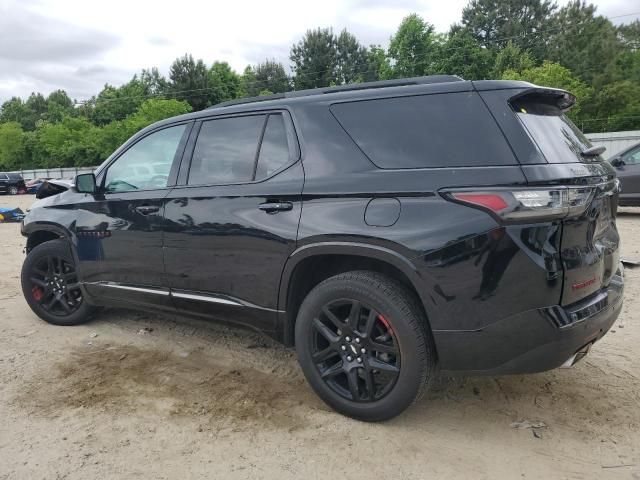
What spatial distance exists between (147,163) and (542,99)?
9.30ft

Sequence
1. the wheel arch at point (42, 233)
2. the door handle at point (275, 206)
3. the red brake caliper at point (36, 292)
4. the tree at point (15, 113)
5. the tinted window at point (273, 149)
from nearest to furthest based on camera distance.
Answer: the door handle at point (275, 206) < the tinted window at point (273, 149) < the wheel arch at point (42, 233) < the red brake caliper at point (36, 292) < the tree at point (15, 113)

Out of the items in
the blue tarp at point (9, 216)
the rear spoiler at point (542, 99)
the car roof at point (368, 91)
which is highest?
the car roof at point (368, 91)

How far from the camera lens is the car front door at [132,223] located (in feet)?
12.1

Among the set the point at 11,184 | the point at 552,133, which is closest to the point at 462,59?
the point at 11,184

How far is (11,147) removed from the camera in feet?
210

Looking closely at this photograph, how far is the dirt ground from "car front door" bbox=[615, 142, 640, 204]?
24.3ft

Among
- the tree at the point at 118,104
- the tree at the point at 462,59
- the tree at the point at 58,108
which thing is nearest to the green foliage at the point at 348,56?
the tree at the point at 462,59

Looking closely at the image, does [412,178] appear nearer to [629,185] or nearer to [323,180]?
[323,180]

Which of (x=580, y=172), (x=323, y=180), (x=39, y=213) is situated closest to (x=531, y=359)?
(x=580, y=172)

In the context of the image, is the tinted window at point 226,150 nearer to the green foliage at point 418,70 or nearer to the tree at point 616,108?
the green foliage at point 418,70

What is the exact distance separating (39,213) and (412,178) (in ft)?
11.7

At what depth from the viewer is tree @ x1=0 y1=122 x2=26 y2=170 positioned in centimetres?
6391

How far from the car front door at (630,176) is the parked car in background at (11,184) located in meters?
30.7

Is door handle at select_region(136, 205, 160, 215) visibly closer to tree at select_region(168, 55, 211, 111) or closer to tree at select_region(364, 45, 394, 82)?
tree at select_region(364, 45, 394, 82)
